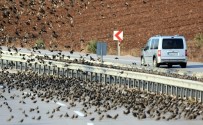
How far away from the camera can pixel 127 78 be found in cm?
2883

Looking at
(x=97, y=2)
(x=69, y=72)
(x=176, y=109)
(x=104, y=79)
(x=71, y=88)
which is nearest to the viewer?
(x=176, y=109)

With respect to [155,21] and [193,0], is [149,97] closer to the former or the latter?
[155,21]

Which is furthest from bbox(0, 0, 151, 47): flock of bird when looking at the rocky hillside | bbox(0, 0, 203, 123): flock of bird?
bbox(0, 0, 203, 123): flock of bird

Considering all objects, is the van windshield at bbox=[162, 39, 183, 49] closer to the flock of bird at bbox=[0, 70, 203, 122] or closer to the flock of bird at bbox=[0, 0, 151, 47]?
the flock of bird at bbox=[0, 70, 203, 122]

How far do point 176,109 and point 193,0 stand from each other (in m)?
69.9

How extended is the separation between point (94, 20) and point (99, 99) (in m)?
63.3

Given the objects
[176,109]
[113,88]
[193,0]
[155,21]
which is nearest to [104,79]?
[113,88]

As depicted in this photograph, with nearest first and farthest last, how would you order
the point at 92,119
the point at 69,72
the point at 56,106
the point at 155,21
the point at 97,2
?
the point at 92,119 → the point at 56,106 → the point at 69,72 → the point at 155,21 → the point at 97,2

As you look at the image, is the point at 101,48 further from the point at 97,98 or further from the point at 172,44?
the point at 97,98

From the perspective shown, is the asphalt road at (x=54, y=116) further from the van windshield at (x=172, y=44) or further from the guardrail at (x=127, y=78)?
the van windshield at (x=172, y=44)

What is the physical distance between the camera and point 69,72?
114ft

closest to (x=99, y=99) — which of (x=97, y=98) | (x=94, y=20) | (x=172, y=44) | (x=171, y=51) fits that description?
(x=97, y=98)

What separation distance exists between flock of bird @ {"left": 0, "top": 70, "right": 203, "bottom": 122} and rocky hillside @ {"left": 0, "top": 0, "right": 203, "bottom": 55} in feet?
139

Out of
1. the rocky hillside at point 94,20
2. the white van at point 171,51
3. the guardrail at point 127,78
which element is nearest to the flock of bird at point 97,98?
the guardrail at point 127,78
